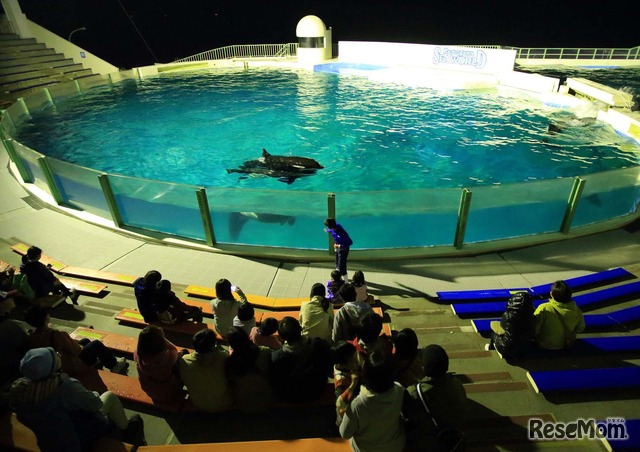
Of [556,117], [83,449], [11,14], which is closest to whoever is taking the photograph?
[83,449]

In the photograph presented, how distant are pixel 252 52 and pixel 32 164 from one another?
39332mm

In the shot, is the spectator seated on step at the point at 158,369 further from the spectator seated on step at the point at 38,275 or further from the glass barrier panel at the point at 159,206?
the glass barrier panel at the point at 159,206

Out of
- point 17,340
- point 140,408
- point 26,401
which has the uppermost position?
point 26,401

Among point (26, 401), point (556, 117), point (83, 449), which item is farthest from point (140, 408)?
point (556, 117)

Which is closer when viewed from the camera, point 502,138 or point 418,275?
Result: point 418,275

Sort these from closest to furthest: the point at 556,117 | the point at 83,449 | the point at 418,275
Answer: the point at 83,449, the point at 418,275, the point at 556,117

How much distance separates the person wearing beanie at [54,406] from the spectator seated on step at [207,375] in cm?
74

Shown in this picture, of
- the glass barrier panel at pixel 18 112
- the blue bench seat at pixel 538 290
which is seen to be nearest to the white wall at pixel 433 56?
the blue bench seat at pixel 538 290

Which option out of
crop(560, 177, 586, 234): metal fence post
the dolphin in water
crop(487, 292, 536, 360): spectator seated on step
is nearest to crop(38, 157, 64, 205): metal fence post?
the dolphin in water

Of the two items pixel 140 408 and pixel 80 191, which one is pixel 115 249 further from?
pixel 140 408

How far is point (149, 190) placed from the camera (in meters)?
7.48

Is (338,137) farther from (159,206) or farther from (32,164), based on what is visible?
(32,164)

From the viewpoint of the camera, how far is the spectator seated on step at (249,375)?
3557 millimetres

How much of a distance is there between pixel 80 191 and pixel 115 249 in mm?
2220
